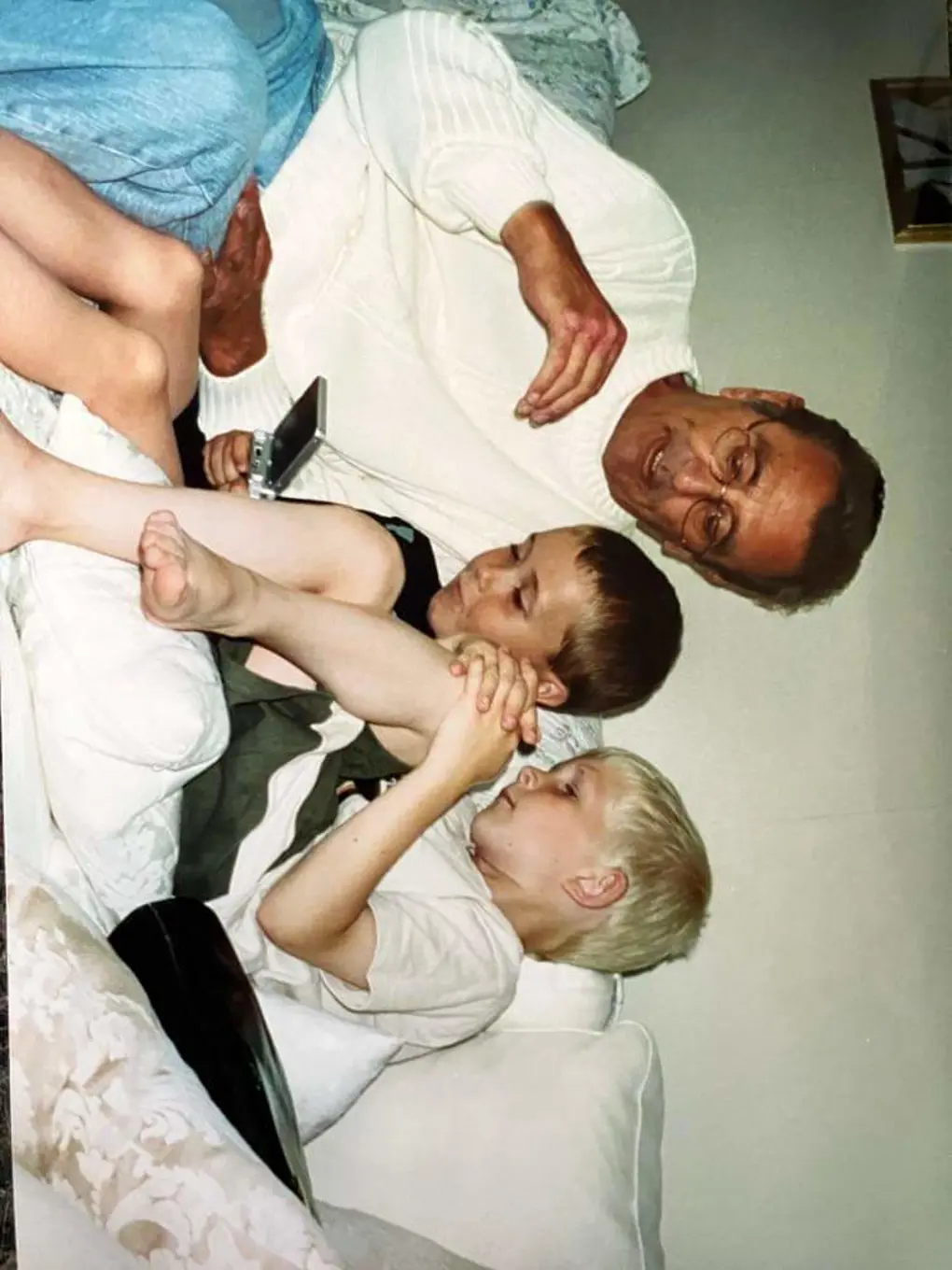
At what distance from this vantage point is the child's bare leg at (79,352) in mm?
1199

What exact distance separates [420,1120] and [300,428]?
642 millimetres

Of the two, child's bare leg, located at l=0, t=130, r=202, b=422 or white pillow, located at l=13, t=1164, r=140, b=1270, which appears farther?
child's bare leg, located at l=0, t=130, r=202, b=422

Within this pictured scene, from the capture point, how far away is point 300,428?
128 cm

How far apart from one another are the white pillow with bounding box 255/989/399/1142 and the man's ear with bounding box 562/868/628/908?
21 centimetres

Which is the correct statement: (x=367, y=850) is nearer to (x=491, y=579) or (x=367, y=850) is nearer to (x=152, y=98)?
(x=491, y=579)

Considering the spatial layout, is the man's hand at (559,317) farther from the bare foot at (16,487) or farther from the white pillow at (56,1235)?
the white pillow at (56,1235)

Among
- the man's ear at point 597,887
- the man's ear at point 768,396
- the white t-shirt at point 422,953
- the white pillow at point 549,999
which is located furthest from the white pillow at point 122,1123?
the man's ear at point 768,396

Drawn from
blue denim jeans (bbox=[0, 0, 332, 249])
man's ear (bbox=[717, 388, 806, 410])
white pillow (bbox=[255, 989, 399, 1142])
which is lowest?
white pillow (bbox=[255, 989, 399, 1142])

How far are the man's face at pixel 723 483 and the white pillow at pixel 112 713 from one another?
1.46ft

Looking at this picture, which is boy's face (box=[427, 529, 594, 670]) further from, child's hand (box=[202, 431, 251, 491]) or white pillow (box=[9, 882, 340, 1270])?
white pillow (box=[9, 882, 340, 1270])

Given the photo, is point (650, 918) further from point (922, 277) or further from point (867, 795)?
point (922, 277)

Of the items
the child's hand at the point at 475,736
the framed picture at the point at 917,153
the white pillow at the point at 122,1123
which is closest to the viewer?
the white pillow at the point at 122,1123

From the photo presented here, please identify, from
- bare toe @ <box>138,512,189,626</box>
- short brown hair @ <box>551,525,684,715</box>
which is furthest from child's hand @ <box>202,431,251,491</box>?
short brown hair @ <box>551,525,684,715</box>

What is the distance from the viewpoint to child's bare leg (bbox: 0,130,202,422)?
123 centimetres
